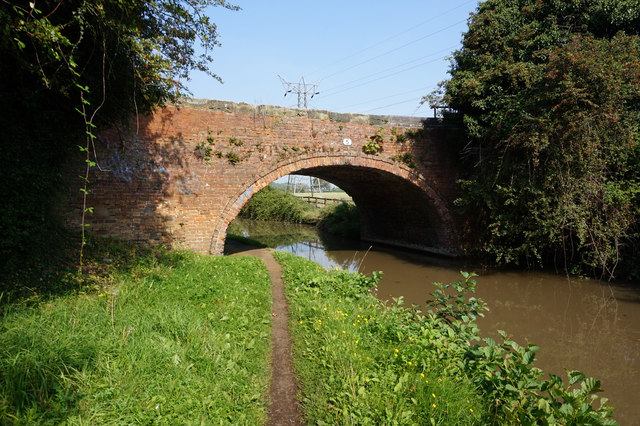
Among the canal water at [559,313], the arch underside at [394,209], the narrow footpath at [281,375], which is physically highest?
the arch underside at [394,209]

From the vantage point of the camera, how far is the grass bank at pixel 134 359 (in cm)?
221

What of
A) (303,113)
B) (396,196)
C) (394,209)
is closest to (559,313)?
(396,196)

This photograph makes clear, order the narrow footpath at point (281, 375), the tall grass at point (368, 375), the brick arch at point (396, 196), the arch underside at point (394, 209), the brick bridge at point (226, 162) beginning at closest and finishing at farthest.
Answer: the tall grass at point (368, 375) < the narrow footpath at point (281, 375) < the brick bridge at point (226, 162) < the brick arch at point (396, 196) < the arch underside at point (394, 209)

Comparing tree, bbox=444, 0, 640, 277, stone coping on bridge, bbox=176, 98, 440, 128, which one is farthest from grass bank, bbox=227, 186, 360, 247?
tree, bbox=444, 0, 640, 277

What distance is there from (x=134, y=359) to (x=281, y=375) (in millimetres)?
1324

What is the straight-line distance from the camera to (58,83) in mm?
4211

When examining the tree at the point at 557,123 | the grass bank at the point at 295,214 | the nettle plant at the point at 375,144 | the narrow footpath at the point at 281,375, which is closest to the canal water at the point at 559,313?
the tree at the point at 557,123

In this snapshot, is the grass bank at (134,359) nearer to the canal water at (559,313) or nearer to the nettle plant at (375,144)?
the canal water at (559,313)

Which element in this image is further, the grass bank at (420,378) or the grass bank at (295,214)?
the grass bank at (295,214)

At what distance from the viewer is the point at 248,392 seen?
2.78m

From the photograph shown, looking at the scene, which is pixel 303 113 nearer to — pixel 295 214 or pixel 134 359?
pixel 134 359

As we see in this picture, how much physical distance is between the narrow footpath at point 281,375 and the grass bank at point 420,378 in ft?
0.33

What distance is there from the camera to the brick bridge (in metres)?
7.46

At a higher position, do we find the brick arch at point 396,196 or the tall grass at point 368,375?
the brick arch at point 396,196
